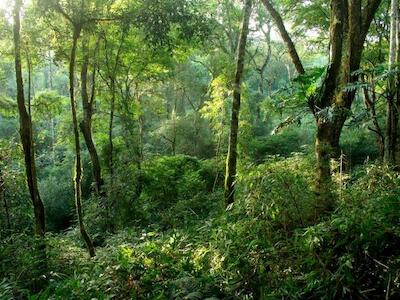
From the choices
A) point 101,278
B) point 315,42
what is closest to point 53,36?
point 101,278

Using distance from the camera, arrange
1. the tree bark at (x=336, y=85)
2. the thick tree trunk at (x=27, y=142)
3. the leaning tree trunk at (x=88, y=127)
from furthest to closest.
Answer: the leaning tree trunk at (x=88, y=127) → the thick tree trunk at (x=27, y=142) → the tree bark at (x=336, y=85)

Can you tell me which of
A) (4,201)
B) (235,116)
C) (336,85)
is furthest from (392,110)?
(4,201)

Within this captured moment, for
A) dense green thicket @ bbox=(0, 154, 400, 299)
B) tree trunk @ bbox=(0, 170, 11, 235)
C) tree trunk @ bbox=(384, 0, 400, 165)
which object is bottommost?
tree trunk @ bbox=(0, 170, 11, 235)

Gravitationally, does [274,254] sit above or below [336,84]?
below

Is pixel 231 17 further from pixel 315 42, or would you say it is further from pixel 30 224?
pixel 30 224

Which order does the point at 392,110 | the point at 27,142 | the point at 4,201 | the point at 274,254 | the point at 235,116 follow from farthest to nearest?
the point at 4,201 < the point at 235,116 < the point at 392,110 < the point at 27,142 < the point at 274,254

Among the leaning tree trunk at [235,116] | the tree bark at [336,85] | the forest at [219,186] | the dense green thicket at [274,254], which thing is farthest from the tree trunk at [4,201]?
the tree bark at [336,85]

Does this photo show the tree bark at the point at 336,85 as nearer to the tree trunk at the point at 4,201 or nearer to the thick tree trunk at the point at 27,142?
the thick tree trunk at the point at 27,142

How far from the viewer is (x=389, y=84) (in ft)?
24.6

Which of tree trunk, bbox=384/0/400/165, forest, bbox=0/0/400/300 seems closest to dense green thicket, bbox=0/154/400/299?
forest, bbox=0/0/400/300

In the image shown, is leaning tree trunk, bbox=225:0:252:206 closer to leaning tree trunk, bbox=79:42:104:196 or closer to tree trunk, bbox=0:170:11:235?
tree trunk, bbox=0:170:11:235

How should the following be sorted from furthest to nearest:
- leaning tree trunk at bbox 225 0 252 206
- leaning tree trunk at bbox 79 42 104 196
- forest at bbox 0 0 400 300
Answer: leaning tree trunk at bbox 79 42 104 196, leaning tree trunk at bbox 225 0 252 206, forest at bbox 0 0 400 300

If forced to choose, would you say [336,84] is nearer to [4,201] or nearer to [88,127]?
[4,201]

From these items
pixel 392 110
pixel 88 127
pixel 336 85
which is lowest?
pixel 88 127
